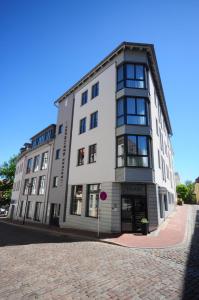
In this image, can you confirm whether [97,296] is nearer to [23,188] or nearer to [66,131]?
[66,131]

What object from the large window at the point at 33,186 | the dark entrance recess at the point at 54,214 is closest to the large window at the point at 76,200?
the dark entrance recess at the point at 54,214

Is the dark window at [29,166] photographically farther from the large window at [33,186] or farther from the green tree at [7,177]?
the green tree at [7,177]

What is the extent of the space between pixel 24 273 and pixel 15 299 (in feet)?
6.12

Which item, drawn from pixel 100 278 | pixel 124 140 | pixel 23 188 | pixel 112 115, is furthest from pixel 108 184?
pixel 23 188

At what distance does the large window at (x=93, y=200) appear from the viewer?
16.7 meters

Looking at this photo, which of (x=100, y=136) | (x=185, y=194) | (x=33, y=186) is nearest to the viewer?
(x=100, y=136)

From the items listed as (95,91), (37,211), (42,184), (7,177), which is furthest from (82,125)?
(7,177)

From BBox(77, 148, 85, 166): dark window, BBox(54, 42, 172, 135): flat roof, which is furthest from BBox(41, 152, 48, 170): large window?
BBox(77, 148, 85, 166): dark window

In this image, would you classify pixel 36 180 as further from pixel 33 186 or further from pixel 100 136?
pixel 100 136

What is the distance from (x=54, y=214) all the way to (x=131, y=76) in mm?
17203

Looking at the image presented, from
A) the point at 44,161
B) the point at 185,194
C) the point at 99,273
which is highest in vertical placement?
the point at 44,161

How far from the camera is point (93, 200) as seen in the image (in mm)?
17188

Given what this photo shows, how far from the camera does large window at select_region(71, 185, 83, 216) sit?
61.3 feet

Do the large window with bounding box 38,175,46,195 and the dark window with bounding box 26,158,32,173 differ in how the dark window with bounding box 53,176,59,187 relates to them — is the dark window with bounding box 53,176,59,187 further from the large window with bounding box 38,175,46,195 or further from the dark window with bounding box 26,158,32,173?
the dark window with bounding box 26,158,32,173
